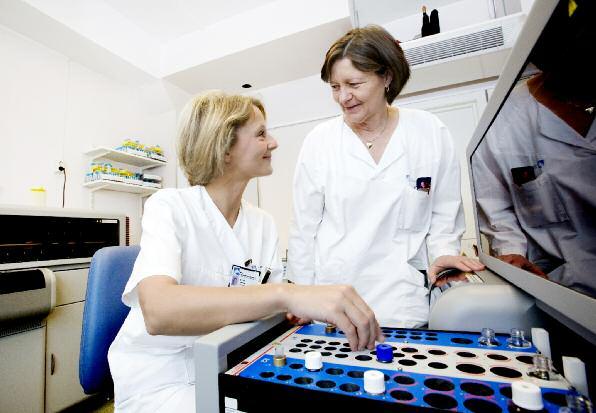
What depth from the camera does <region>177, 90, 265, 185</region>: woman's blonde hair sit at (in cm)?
103

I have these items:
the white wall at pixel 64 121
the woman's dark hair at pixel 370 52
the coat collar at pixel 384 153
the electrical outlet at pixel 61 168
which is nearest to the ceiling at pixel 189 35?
the white wall at pixel 64 121

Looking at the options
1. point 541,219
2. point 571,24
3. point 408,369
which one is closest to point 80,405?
point 408,369

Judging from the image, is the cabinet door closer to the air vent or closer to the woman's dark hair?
the woman's dark hair

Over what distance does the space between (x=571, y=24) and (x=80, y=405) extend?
2806mm

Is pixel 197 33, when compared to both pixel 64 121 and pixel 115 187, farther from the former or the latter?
pixel 115 187

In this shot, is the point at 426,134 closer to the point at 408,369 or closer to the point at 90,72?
the point at 408,369

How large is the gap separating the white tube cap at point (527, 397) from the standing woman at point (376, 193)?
27.7 inches

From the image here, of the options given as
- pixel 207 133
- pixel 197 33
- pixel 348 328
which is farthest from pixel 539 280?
pixel 197 33

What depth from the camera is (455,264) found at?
913 mm

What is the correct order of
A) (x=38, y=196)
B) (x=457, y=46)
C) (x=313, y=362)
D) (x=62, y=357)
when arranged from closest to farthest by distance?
(x=313, y=362) → (x=62, y=357) → (x=457, y=46) → (x=38, y=196)

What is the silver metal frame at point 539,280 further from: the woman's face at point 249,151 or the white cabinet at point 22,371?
the white cabinet at point 22,371

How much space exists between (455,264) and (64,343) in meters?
2.20

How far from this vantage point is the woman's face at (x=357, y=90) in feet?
3.89

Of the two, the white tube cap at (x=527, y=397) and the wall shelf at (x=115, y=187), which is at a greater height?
the wall shelf at (x=115, y=187)
